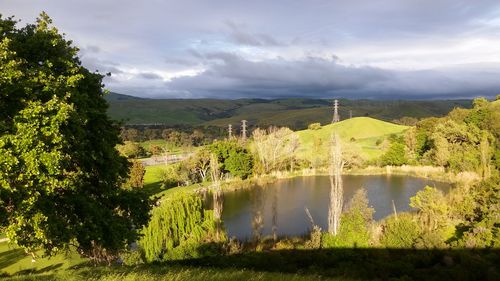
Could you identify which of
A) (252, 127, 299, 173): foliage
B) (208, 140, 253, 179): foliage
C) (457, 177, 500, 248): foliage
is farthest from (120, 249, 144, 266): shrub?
(252, 127, 299, 173): foliage

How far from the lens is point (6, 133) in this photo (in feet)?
43.0

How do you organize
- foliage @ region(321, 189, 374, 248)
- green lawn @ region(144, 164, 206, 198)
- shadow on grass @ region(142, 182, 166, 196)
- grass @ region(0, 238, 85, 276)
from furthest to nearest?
shadow on grass @ region(142, 182, 166, 196), green lawn @ region(144, 164, 206, 198), foliage @ region(321, 189, 374, 248), grass @ region(0, 238, 85, 276)

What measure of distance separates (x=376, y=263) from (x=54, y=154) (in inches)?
801

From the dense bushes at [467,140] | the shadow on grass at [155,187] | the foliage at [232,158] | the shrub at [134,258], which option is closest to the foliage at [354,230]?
the shrub at [134,258]

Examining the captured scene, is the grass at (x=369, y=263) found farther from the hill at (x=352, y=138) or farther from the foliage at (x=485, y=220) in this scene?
the hill at (x=352, y=138)

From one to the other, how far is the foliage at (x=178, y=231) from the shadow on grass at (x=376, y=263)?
1363 mm

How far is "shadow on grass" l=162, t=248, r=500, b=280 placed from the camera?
2162cm

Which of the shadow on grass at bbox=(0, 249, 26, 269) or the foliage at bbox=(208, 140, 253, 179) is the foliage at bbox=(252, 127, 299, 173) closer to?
the foliage at bbox=(208, 140, 253, 179)

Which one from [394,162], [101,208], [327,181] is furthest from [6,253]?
[394,162]

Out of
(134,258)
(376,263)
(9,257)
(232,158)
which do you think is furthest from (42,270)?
(232,158)

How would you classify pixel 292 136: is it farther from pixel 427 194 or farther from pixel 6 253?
pixel 6 253

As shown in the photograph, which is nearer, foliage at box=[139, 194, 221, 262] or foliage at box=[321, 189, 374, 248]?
foliage at box=[139, 194, 221, 262]

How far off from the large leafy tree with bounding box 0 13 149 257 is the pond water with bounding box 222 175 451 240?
1791 cm

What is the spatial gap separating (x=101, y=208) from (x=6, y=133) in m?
5.75
